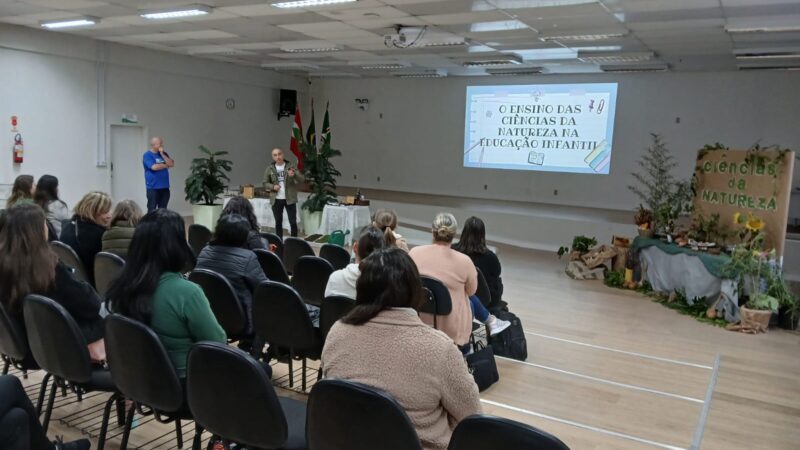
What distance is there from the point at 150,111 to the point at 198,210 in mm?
2695

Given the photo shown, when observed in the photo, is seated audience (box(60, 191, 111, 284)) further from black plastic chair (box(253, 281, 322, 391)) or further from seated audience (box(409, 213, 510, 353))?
seated audience (box(409, 213, 510, 353))

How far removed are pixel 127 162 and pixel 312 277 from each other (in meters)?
8.47

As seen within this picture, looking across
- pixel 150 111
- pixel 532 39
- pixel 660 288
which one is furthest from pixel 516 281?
pixel 150 111

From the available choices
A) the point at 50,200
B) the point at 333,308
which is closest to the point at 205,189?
A: the point at 50,200

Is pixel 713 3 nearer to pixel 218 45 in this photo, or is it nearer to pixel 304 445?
pixel 304 445

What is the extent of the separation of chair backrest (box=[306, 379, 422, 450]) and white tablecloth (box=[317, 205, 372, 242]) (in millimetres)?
7342

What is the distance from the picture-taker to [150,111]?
11195 millimetres

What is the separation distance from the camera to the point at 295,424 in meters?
2.24

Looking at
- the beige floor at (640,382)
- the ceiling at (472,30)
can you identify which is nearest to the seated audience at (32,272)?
the beige floor at (640,382)

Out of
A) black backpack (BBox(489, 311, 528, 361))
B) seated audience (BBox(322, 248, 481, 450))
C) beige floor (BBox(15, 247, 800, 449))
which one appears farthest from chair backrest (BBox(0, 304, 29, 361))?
black backpack (BBox(489, 311, 528, 361))

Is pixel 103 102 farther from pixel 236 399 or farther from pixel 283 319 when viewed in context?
pixel 236 399

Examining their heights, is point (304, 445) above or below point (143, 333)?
below

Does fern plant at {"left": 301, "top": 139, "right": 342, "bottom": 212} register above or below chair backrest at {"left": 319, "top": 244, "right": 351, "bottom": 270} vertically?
above

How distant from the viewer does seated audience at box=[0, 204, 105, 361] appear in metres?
2.62
